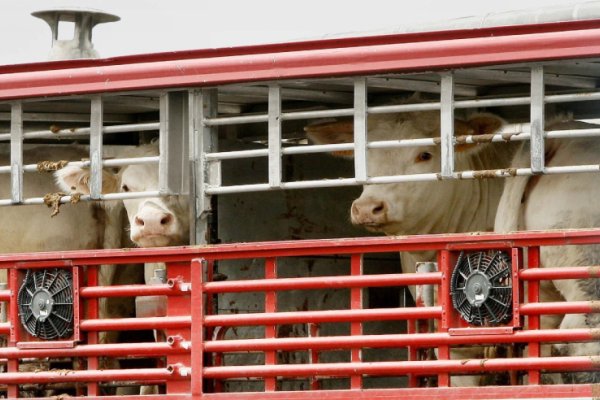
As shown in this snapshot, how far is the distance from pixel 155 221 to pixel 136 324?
133cm

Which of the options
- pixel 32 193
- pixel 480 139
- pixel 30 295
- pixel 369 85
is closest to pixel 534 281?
pixel 480 139

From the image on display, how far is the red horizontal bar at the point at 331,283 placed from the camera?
31.3ft

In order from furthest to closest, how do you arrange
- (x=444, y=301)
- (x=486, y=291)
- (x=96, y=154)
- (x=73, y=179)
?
(x=73, y=179), (x=96, y=154), (x=444, y=301), (x=486, y=291)

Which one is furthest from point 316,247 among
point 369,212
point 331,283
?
point 369,212

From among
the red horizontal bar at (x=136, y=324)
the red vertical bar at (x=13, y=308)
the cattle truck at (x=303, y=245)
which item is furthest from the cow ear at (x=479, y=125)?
the red vertical bar at (x=13, y=308)

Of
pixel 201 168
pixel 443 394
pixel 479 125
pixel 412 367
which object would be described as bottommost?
pixel 443 394

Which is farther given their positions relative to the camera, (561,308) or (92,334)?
(92,334)

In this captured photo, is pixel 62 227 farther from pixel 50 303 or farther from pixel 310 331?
pixel 310 331

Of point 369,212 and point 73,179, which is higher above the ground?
point 73,179

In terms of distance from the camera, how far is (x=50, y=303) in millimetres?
10602

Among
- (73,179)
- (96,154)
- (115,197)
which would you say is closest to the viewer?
(115,197)

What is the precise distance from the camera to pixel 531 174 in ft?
31.9

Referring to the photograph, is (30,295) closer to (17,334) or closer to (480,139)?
(17,334)

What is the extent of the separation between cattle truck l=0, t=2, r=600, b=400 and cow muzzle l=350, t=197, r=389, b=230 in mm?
404
